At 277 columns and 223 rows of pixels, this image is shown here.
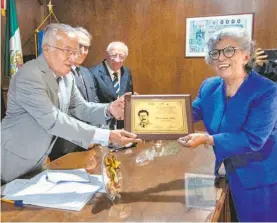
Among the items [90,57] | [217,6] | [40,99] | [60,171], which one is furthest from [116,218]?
[90,57]

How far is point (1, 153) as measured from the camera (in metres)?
1.60

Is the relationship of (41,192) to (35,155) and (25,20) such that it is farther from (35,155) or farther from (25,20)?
(25,20)

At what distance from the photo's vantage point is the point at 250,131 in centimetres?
148

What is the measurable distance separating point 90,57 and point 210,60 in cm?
338

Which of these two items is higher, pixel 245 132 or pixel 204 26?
pixel 204 26

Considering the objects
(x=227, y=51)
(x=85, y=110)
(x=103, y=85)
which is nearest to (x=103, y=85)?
(x=103, y=85)

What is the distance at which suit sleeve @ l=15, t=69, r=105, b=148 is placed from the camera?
1.55m

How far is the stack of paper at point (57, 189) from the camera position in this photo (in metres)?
1.26

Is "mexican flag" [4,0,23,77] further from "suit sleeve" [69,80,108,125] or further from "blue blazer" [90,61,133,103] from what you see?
"suit sleeve" [69,80,108,125]

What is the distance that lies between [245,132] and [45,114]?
3.17 ft

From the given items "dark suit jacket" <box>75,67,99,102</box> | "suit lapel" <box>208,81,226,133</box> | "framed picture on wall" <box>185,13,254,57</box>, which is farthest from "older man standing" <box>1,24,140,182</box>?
"framed picture on wall" <box>185,13,254,57</box>

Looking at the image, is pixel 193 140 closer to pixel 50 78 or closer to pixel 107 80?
pixel 50 78

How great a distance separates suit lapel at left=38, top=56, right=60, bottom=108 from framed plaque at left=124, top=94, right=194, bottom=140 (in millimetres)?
383

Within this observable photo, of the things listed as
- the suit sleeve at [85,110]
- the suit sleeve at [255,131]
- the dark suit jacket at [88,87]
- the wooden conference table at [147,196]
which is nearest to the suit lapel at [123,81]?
the dark suit jacket at [88,87]
